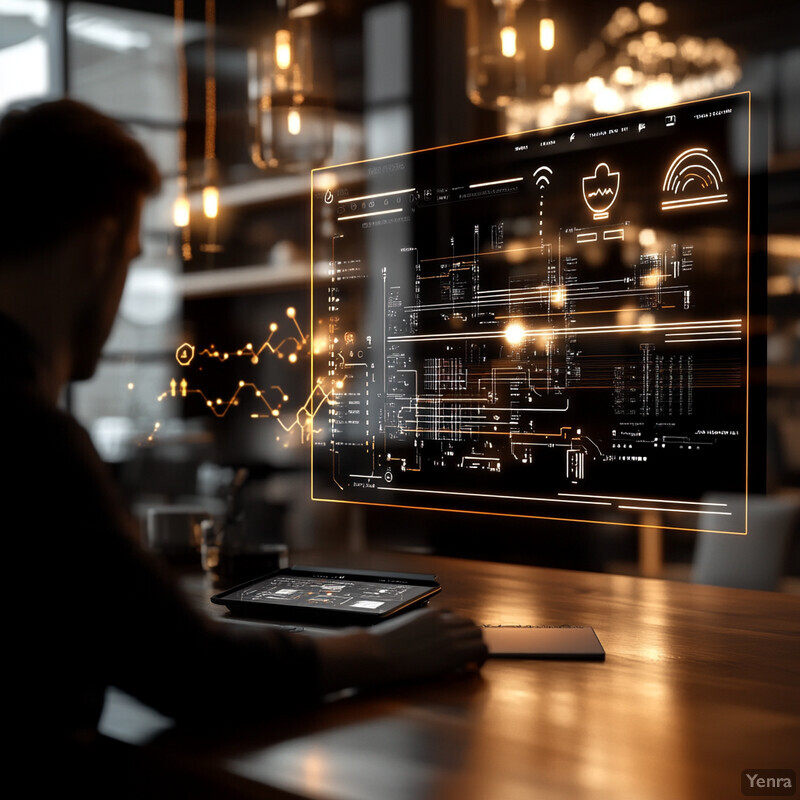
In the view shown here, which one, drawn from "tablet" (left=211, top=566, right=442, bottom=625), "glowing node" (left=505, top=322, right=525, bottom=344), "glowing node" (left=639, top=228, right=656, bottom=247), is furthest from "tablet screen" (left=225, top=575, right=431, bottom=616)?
"glowing node" (left=639, top=228, right=656, bottom=247)

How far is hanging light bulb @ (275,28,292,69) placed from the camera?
1895 mm

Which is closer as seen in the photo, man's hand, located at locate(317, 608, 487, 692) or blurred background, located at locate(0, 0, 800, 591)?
man's hand, located at locate(317, 608, 487, 692)

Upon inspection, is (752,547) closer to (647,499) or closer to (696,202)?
(647,499)

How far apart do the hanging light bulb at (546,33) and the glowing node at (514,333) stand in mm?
557

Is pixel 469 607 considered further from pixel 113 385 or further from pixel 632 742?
pixel 113 385

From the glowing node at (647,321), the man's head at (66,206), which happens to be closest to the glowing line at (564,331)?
the glowing node at (647,321)

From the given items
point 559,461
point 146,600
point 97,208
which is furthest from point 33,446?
point 559,461

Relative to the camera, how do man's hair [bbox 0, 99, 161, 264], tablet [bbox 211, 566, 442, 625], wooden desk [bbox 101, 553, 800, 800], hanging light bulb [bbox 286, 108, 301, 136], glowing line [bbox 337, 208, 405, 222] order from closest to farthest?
wooden desk [bbox 101, 553, 800, 800] → man's hair [bbox 0, 99, 161, 264] → tablet [bbox 211, 566, 442, 625] → glowing line [bbox 337, 208, 405, 222] → hanging light bulb [bbox 286, 108, 301, 136]

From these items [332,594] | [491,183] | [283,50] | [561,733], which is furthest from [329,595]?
[283,50]

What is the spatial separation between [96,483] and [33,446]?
68 mm

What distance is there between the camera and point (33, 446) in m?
0.80

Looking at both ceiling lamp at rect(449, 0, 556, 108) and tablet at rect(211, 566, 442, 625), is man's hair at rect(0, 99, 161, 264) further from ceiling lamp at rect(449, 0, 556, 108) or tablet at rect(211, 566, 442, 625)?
ceiling lamp at rect(449, 0, 556, 108)

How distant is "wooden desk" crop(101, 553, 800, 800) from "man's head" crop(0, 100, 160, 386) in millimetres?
491

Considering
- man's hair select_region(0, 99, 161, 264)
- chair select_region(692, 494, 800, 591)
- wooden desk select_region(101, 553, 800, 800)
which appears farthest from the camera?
chair select_region(692, 494, 800, 591)
